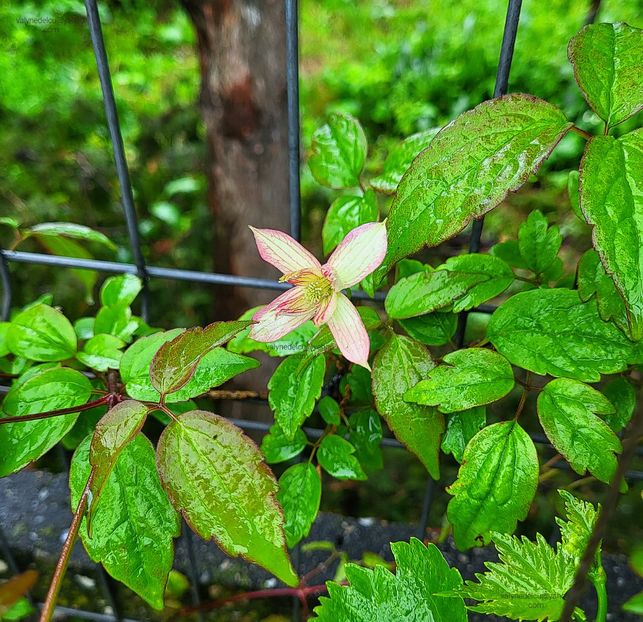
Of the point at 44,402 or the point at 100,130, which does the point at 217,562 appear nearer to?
the point at 44,402

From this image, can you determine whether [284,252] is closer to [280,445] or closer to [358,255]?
[358,255]

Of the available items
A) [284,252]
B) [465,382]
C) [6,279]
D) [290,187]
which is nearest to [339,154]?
[290,187]

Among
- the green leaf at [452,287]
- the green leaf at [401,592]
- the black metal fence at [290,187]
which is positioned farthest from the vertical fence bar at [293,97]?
the green leaf at [401,592]

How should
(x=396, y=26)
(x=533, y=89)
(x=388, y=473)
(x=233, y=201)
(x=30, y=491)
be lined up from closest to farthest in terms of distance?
(x=30, y=491) < (x=388, y=473) < (x=233, y=201) < (x=533, y=89) < (x=396, y=26)

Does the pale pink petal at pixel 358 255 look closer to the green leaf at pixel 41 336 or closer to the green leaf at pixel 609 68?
the green leaf at pixel 609 68

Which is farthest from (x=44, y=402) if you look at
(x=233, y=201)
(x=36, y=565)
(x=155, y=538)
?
(x=233, y=201)

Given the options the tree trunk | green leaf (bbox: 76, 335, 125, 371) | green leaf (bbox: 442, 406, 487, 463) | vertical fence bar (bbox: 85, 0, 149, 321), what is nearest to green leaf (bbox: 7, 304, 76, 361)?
green leaf (bbox: 76, 335, 125, 371)
